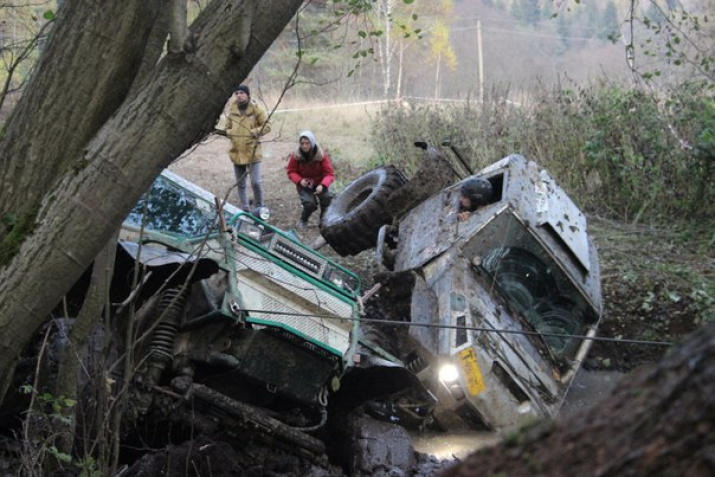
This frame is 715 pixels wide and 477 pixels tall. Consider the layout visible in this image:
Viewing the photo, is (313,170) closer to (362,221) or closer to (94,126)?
(362,221)

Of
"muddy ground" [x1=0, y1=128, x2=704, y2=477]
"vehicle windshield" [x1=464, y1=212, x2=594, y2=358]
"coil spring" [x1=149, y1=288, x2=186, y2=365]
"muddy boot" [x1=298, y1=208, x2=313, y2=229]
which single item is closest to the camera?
"muddy ground" [x1=0, y1=128, x2=704, y2=477]

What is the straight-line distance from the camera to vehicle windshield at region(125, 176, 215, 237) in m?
8.28

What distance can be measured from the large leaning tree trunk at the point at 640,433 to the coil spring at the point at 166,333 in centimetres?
542

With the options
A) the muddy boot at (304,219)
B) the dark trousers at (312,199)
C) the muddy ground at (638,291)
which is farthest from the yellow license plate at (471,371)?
the muddy boot at (304,219)

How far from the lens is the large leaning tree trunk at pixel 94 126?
3.87 m

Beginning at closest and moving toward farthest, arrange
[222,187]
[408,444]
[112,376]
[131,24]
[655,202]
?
1. [131,24]
2. [112,376]
3. [408,444]
4. [655,202]
5. [222,187]

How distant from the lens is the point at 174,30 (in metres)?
3.81

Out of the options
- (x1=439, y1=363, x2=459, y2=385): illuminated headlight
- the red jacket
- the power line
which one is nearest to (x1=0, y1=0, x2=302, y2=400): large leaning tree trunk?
(x1=439, y1=363, x2=459, y2=385): illuminated headlight

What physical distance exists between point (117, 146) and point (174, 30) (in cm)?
51

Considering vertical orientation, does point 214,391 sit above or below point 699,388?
above

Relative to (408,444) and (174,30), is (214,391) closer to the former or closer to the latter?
(408,444)

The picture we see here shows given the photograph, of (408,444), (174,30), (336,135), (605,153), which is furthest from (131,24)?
(336,135)

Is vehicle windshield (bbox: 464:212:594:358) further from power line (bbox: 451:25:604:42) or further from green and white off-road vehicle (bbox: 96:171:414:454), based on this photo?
power line (bbox: 451:25:604:42)

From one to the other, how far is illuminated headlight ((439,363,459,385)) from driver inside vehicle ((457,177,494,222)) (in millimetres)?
1849
